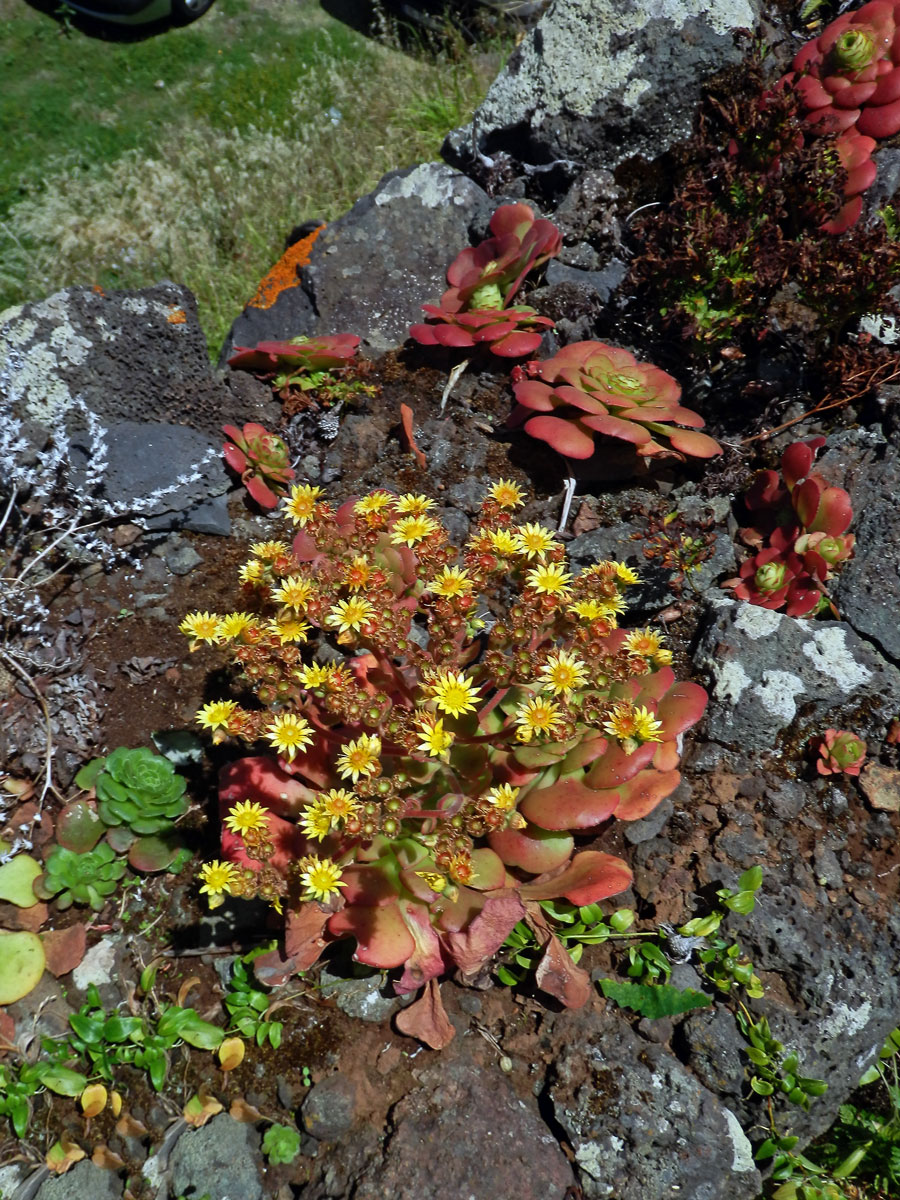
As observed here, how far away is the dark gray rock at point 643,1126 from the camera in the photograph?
202cm

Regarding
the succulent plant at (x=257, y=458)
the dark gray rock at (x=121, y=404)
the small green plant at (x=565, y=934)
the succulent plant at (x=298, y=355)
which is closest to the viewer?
the small green plant at (x=565, y=934)

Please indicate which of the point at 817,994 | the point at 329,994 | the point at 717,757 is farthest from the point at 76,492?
the point at 817,994

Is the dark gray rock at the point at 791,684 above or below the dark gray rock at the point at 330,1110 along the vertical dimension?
above

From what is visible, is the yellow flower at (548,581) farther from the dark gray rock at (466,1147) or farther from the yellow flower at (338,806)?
the dark gray rock at (466,1147)

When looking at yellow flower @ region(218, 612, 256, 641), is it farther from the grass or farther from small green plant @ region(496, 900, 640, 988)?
the grass

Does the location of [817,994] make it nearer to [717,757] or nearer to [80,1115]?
[717,757]

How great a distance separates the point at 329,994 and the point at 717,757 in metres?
1.40

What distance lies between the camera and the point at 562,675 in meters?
1.96

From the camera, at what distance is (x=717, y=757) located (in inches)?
104

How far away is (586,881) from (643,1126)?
0.60 m

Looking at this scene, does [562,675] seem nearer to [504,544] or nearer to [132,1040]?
[504,544]

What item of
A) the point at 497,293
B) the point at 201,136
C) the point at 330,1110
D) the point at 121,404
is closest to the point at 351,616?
the point at 330,1110

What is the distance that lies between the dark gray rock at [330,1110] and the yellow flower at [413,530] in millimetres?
1480

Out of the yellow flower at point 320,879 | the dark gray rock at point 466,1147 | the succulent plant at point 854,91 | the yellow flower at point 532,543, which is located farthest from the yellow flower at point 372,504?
the succulent plant at point 854,91
